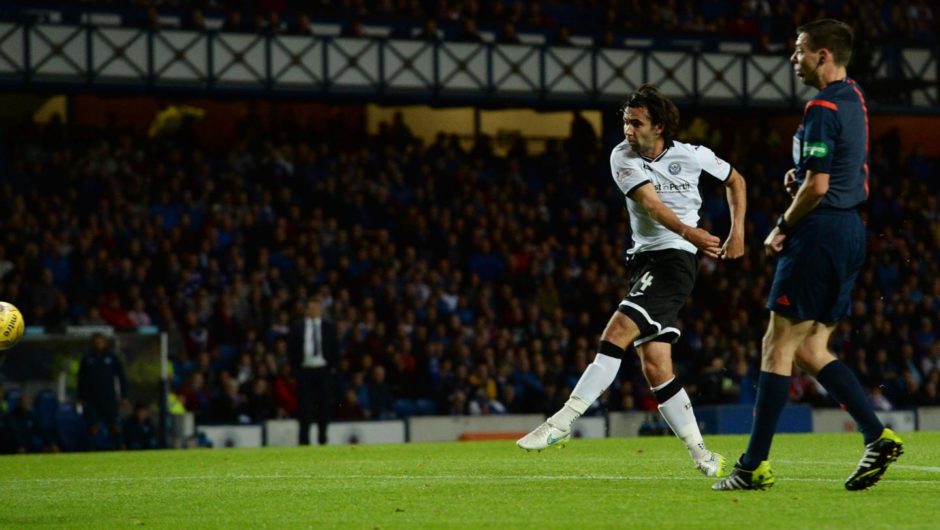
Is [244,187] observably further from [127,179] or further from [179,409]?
[179,409]

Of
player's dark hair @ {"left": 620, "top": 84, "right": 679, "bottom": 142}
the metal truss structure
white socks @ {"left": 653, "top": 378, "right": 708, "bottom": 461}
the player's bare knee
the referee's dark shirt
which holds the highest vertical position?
the metal truss structure

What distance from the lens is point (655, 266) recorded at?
359 inches

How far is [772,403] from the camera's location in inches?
308

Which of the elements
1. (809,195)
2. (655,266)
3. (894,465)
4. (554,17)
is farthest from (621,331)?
(554,17)

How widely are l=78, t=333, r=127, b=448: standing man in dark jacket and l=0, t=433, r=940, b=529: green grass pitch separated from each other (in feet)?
23.9

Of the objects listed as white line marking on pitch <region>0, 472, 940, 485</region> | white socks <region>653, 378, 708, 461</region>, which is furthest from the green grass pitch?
white socks <region>653, 378, 708, 461</region>

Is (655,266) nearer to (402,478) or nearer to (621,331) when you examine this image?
(621,331)

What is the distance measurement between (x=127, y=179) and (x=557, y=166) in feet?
31.1

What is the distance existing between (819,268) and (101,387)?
14653 millimetres

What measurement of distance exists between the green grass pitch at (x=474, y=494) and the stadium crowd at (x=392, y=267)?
975cm

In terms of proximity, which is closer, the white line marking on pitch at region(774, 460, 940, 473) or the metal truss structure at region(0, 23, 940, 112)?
the white line marking on pitch at region(774, 460, 940, 473)

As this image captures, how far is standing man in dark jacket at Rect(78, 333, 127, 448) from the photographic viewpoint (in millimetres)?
20531

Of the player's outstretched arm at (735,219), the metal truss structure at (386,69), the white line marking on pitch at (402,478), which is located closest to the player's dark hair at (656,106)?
the player's outstretched arm at (735,219)

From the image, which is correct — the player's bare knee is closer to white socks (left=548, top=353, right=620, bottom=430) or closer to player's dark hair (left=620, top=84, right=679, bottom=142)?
white socks (left=548, top=353, right=620, bottom=430)
